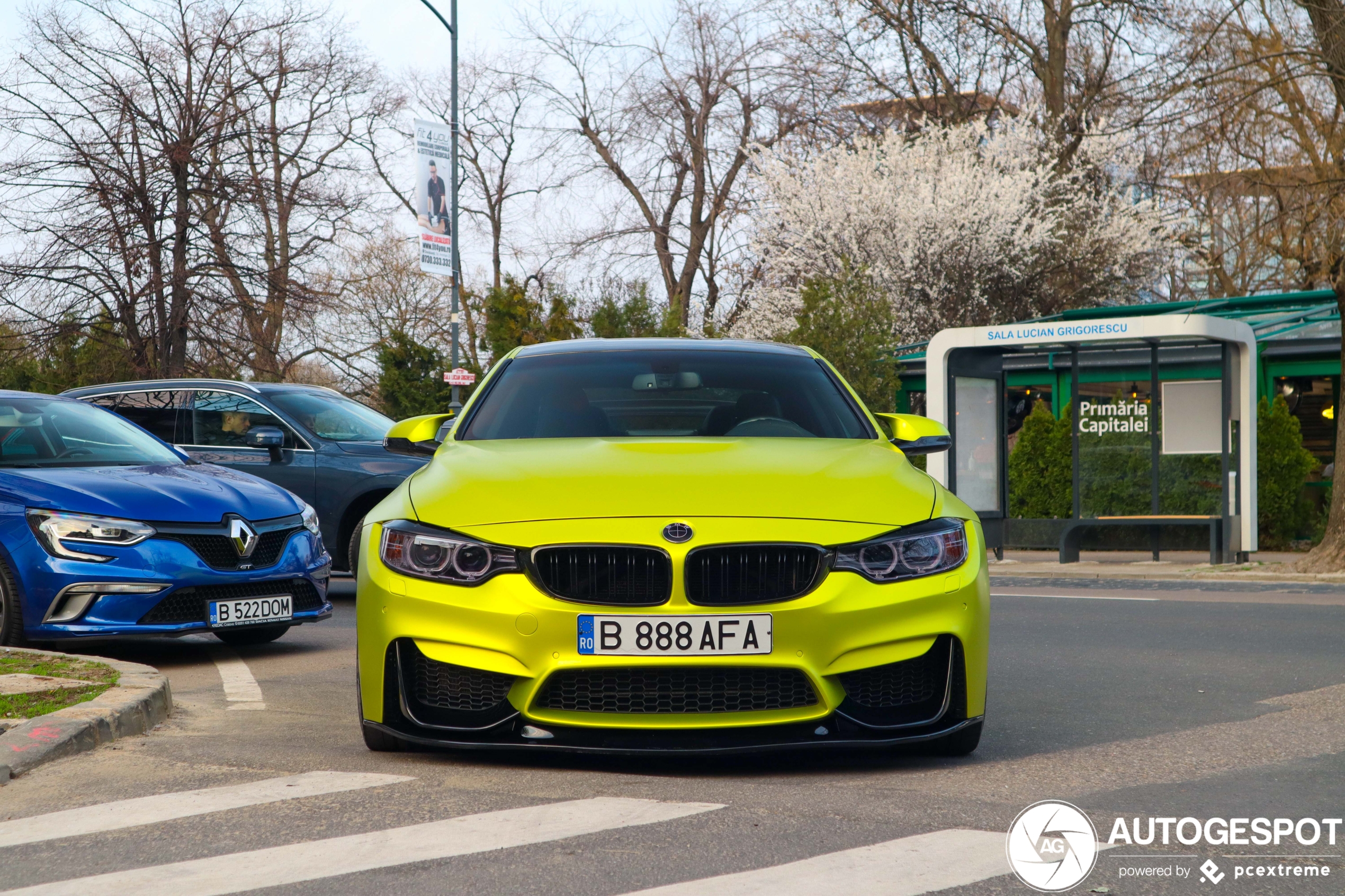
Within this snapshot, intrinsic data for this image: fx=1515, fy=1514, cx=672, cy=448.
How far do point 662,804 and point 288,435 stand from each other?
8019mm

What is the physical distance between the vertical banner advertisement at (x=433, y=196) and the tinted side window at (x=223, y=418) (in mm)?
14159

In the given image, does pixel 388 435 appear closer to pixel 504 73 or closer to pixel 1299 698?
pixel 1299 698

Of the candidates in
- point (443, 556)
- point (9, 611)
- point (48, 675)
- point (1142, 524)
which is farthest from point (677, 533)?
point (1142, 524)

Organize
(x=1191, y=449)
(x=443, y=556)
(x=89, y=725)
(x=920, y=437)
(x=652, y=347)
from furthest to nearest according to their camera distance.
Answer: (x=1191, y=449)
(x=652, y=347)
(x=920, y=437)
(x=89, y=725)
(x=443, y=556)

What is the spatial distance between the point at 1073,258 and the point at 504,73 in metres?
17.2

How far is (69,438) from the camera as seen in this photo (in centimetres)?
911

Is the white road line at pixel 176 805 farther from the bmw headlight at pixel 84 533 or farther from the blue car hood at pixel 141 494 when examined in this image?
the blue car hood at pixel 141 494

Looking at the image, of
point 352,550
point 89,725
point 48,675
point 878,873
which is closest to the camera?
point 878,873

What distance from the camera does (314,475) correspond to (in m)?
11.7

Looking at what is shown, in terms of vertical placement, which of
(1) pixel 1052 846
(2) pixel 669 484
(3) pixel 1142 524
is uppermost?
(2) pixel 669 484

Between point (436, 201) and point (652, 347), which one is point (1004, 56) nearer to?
point (436, 201)

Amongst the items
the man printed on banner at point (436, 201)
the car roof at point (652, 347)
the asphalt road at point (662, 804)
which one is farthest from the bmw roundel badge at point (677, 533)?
the man printed on banner at point (436, 201)

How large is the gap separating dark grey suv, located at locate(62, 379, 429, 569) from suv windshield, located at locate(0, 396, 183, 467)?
153cm

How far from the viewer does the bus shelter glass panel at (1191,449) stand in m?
17.7
